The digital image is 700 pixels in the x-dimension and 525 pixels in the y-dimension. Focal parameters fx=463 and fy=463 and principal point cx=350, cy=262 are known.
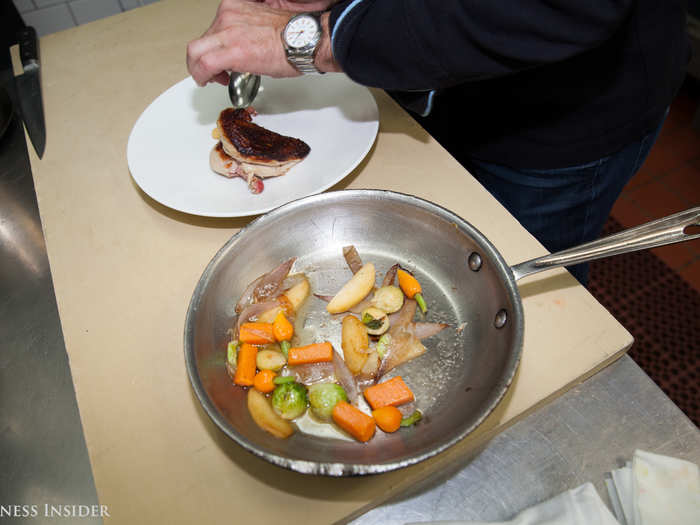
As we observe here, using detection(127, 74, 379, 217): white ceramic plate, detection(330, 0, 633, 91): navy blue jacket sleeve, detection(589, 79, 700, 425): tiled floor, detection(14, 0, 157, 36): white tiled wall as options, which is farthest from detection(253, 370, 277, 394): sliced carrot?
detection(14, 0, 157, 36): white tiled wall

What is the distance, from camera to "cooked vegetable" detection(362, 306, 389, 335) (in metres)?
1.01

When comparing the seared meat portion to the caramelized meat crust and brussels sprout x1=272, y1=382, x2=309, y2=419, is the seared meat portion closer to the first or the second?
the caramelized meat crust

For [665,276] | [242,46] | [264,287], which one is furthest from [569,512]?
[665,276]

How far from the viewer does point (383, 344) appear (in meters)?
0.99

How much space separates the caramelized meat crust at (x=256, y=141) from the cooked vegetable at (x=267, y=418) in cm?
65

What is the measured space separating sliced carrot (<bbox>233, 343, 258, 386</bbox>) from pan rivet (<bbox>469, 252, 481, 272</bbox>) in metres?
0.50

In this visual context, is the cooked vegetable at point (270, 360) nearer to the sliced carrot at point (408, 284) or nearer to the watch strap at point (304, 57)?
the sliced carrot at point (408, 284)

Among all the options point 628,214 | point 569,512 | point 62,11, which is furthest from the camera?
point 62,11

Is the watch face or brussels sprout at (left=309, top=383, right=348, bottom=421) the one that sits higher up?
the watch face

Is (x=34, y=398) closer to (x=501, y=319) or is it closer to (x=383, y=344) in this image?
(x=383, y=344)

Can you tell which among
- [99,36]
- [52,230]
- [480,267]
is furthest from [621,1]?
[99,36]

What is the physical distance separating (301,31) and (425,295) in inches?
30.0

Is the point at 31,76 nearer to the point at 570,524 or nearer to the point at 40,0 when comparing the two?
the point at 40,0
